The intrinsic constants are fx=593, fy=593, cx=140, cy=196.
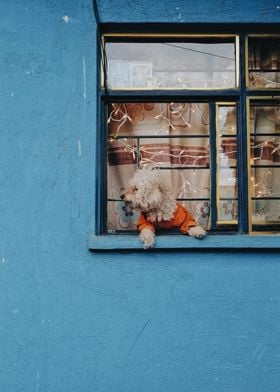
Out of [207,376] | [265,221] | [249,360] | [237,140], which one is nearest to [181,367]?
[207,376]

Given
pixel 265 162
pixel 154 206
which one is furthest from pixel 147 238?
pixel 265 162

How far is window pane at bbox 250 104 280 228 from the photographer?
5.15 metres

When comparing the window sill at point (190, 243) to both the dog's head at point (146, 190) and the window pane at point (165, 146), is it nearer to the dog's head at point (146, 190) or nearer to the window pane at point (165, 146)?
the dog's head at point (146, 190)

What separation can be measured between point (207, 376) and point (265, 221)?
1390mm

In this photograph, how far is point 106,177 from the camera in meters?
5.06

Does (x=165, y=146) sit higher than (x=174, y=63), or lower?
lower

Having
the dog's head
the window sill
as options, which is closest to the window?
the window sill

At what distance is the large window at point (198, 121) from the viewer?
16.6 feet

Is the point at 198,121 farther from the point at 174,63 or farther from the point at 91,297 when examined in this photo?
the point at 91,297

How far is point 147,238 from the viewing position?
468 centimetres

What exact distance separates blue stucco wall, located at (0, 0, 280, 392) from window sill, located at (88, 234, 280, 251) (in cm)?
8

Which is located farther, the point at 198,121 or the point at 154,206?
the point at 198,121

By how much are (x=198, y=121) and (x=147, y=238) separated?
121 centimetres

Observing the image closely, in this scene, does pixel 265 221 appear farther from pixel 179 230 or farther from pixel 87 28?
pixel 87 28
